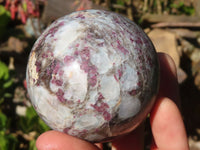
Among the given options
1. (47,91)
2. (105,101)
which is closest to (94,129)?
(105,101)

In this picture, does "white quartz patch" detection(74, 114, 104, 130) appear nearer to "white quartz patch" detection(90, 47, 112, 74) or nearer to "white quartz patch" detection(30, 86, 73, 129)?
"white quartz patch" detection(30, 86, 73, 129)

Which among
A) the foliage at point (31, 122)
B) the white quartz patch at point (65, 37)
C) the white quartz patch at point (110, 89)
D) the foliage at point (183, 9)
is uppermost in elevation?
the white quartz patch at point (65, 37)

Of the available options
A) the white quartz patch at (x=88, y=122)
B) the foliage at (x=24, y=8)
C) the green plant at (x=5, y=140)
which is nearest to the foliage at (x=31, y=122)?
the green plant at (x=5, y=140)

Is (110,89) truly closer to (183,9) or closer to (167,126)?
(167,126)

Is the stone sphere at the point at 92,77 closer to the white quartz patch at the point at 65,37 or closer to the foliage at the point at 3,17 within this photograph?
the white quartz patch at the point at 65,37

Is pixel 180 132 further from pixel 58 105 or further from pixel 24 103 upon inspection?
pixel 24 103

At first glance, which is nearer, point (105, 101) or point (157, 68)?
point (105, 101)

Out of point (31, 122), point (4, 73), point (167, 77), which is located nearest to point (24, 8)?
point (4, 73)
